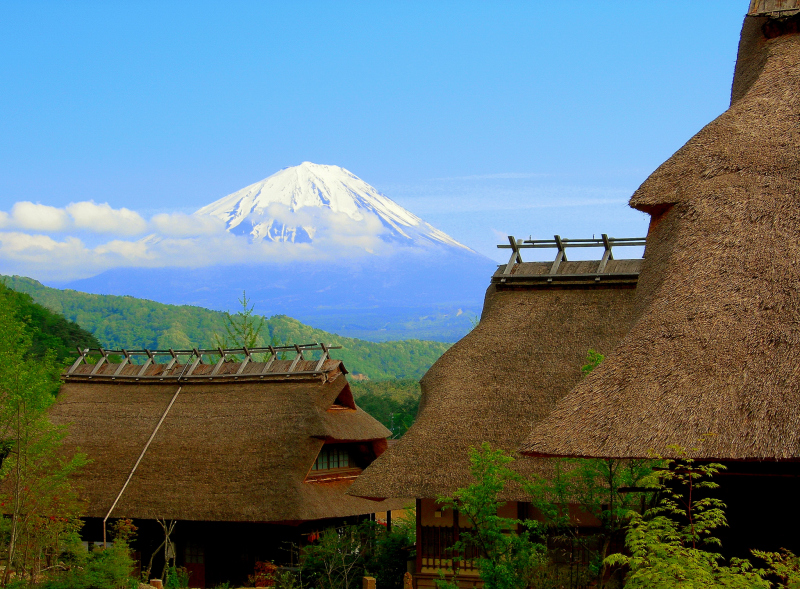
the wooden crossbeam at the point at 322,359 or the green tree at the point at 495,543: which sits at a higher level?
the wooden crossbeam at the point at 322,359

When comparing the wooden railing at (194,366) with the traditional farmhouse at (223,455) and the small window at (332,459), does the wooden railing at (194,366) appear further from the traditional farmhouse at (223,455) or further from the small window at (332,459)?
the small window at (332,459)

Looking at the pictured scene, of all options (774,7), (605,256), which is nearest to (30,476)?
(605,256)

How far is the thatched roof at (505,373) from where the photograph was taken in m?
15.0

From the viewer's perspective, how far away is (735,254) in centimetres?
974

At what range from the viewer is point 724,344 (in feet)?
28.6

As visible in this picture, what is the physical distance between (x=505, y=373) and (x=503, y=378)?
5.0 inches

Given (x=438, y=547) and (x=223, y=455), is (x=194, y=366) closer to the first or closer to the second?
(x=223, y=455)

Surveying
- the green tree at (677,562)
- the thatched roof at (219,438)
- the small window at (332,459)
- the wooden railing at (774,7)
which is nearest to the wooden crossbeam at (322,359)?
the thatched roof at (219,438)

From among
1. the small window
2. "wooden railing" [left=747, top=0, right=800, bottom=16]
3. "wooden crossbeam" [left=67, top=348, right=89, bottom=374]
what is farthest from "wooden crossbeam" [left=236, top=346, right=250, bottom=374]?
"wooden railing" [left=747, top=0, right=800, bottom=16]

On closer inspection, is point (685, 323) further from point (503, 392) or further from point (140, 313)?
point (140, 313)

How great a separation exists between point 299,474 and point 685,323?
1172 cm

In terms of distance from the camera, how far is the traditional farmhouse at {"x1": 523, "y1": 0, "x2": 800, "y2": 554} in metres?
8.13

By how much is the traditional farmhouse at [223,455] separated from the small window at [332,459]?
0.05 metres

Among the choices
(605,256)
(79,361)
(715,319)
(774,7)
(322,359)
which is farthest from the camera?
(79,361)
